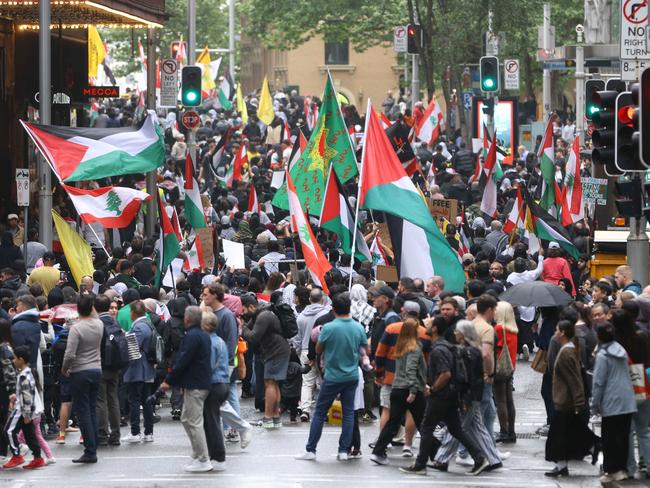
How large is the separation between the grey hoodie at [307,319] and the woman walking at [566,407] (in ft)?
11.3

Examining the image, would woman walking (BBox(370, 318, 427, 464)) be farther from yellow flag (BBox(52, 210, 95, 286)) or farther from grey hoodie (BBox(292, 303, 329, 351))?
yellow flag (BBox(52, 210, 95, 286))

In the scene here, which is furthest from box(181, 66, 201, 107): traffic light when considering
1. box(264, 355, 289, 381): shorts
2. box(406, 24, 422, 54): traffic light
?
box(264, 355, 289, 381): shorts

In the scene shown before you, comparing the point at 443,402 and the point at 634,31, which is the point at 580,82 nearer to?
the point at 634,31

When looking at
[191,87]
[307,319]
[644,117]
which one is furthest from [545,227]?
[191,87]

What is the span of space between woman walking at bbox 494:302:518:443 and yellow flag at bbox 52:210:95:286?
5.68 metres

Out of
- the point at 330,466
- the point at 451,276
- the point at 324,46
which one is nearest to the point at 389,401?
the point at 330,466

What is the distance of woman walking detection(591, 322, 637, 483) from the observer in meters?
13.9

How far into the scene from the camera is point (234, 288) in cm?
2048

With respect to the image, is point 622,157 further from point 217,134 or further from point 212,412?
point 217,134

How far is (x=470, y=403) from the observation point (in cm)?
1475

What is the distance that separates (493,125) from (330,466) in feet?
82.4

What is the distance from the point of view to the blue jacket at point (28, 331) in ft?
51.1

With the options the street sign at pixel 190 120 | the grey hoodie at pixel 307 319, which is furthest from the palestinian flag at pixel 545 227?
the street sign at pixel 190 120

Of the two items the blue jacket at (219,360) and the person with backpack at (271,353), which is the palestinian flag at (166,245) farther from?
the blue jacket at (219,360)
